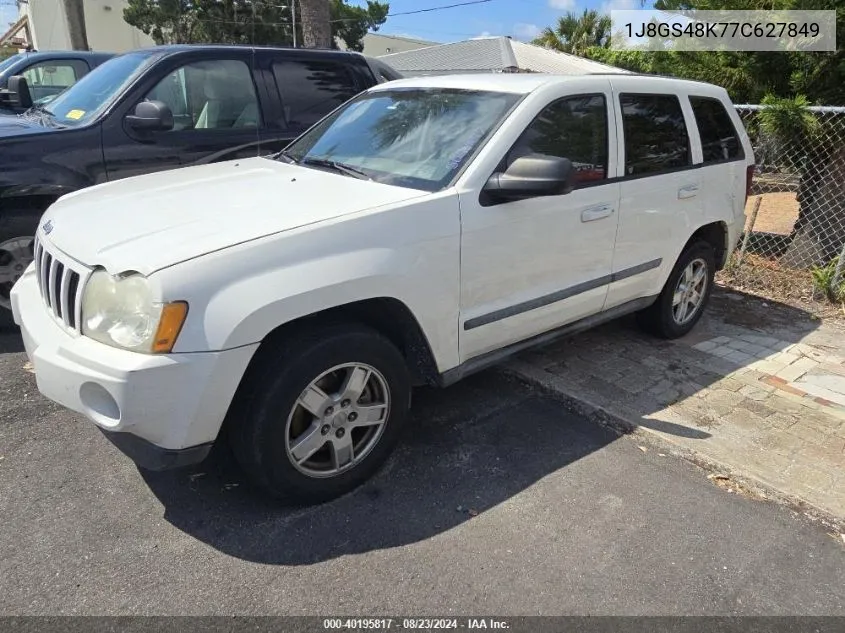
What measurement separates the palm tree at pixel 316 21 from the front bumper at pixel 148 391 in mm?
7817

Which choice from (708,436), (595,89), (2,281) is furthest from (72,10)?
(708,436)

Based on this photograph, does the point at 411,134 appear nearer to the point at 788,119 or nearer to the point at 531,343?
the point at 531,343

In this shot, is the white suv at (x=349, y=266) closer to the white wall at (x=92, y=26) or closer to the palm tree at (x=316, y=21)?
the palm tree at (x=316, y=21)

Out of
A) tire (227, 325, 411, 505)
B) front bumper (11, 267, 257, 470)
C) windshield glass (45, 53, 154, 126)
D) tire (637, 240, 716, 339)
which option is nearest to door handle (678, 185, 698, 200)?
tire (637, 240, 716, 339)

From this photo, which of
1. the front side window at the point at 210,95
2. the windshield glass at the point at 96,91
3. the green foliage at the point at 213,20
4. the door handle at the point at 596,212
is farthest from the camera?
the green foliage at the point at 213,20

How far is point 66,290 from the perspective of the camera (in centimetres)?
243

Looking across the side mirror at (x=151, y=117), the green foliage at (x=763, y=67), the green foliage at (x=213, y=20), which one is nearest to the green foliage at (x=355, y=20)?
the green foliage at (x=213, y=20)

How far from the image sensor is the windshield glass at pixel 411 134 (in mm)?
3035

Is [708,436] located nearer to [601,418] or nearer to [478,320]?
[601,418]

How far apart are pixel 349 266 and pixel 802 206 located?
6743 millimetres

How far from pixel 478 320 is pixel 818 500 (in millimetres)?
1822

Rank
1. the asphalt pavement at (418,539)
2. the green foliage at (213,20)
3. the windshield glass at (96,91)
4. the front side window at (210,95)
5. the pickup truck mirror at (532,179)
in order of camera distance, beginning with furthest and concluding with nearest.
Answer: the green foliage at (213,20) < the front side window at (210,95) < the windshield glass at (96,91) < the pickup truck mirror at (532,179) < the asphalt pavement at (418,539)

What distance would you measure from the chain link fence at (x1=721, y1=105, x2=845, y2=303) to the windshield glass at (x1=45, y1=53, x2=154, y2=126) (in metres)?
5.28

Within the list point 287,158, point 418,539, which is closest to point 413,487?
point 418,539
